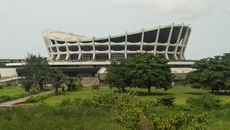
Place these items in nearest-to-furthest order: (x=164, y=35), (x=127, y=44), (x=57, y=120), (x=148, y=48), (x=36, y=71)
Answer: (x=57, y=120), (x=36, y=71), (x=127, y=44), (x=148, y=48), (x=164, y=35)

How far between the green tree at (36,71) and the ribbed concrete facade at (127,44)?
32.9 meters

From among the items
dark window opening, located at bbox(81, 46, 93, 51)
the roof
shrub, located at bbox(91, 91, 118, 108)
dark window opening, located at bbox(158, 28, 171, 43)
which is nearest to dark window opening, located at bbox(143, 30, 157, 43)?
dark window opening, located at bbox(158, 28, 171, 43)

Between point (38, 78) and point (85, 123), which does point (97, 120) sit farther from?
point (38, 78)

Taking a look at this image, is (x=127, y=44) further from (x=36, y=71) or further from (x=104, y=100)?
(x=104, y=100)

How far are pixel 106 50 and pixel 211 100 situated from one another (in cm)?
8484

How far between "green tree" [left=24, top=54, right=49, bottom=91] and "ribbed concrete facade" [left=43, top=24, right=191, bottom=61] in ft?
108

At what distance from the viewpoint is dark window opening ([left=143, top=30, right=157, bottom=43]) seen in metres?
128

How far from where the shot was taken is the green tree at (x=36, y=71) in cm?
8120

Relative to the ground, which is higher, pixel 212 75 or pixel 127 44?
pixel 127 44

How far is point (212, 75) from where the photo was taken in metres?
72.4

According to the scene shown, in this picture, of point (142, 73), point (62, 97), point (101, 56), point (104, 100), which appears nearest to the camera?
point (104, 100)

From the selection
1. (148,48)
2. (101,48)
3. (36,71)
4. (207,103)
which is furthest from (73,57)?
(207,103)

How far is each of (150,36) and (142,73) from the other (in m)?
60.2

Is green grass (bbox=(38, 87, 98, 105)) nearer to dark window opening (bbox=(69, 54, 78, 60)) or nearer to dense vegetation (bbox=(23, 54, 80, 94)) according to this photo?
dense vegetation (bbox=(23, 54, 80, 94))
